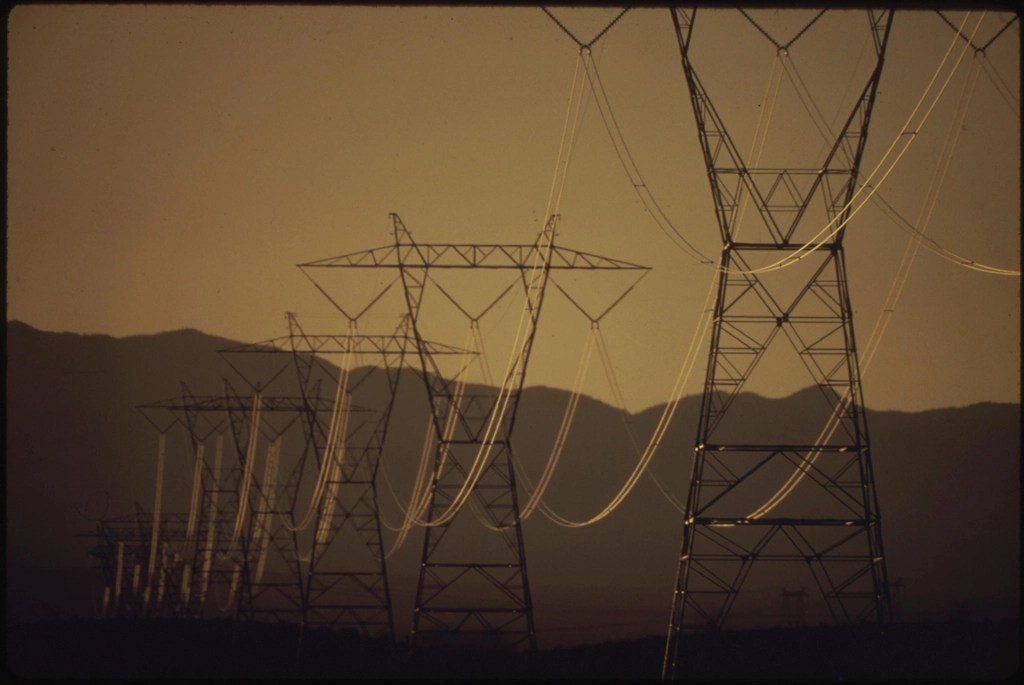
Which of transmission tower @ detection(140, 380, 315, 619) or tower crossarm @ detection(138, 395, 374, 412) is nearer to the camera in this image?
tower crossarm @ detection(138, 395, 374, 412)

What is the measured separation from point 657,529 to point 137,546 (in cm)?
1949

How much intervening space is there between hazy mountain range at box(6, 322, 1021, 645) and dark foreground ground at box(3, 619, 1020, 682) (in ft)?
12.3

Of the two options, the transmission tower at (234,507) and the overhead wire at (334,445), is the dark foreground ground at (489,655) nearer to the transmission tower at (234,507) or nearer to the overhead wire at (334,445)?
the overhead wire at (334,445)

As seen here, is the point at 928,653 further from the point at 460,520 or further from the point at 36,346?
the point at 460,520

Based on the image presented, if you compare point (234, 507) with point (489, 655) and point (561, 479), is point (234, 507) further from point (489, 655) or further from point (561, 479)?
point (489, 655)

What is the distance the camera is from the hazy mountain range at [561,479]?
121 feet

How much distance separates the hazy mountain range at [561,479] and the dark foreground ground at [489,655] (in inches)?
147

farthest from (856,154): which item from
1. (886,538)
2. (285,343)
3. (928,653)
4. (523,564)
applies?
(886,538)

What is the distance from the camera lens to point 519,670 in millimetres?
30672

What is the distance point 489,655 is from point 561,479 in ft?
76.1

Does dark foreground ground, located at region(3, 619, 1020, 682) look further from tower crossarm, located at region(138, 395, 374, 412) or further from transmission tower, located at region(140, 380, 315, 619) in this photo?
transmission tower, located at region(140, 380, 315, 619)

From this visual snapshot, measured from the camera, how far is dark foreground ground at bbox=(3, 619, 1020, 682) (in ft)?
76.3

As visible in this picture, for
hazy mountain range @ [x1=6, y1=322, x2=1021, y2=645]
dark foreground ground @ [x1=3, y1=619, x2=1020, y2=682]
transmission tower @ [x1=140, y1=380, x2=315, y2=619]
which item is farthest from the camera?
transmission tower @ [x1=140, y1=380, x2=315, y2=619]

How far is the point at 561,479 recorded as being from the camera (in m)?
56.1
